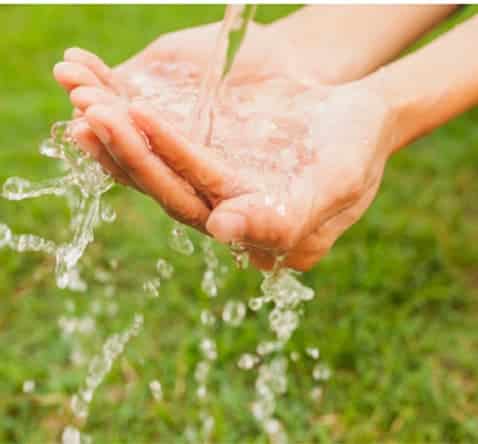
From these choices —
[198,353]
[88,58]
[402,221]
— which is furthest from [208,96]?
[402,221]

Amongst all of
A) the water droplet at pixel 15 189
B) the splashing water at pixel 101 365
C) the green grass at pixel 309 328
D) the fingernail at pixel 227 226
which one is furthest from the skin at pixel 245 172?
the splashing water at pixel 101 365

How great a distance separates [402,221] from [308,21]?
0.87 meters

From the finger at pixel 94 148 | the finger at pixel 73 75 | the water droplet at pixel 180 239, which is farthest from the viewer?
the water droplet at pixel 180 239

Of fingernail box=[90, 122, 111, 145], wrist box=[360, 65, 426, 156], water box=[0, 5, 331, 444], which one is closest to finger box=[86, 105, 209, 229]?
fingernail box=[90, 122, 111, 145]

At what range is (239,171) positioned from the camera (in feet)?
4.82

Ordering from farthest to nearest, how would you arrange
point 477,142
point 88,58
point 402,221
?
point 477,142 → point 402,221 → point 88,58

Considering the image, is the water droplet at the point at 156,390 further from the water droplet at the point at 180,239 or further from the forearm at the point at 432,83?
the forearm at the point at 432,83

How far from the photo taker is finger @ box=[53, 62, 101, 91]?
1.51m

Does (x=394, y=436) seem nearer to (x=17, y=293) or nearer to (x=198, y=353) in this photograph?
(x=198, y=353)

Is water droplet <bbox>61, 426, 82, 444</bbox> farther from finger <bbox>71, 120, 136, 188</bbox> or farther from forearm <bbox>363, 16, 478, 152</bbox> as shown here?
forearm <bbox>363, 16, 478, 152</bbox>

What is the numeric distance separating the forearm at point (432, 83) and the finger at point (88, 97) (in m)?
0.69

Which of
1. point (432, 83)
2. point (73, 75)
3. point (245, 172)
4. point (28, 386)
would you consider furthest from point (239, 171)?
point (28, 386)

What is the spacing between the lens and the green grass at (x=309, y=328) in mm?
2047

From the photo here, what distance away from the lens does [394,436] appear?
6.59 ft
